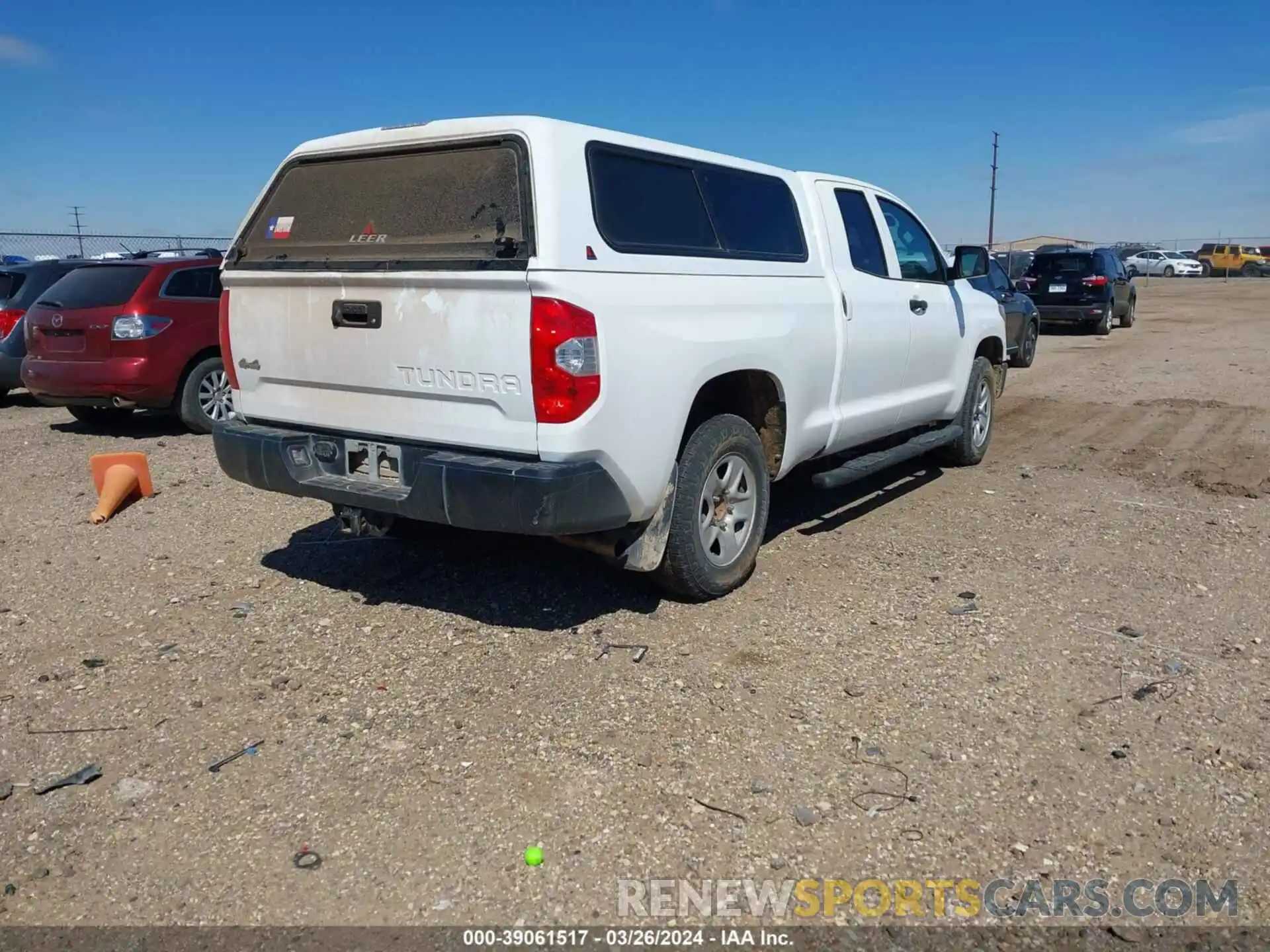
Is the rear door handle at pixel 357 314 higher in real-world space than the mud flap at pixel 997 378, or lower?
higher

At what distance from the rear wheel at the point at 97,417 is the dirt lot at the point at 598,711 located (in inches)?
153

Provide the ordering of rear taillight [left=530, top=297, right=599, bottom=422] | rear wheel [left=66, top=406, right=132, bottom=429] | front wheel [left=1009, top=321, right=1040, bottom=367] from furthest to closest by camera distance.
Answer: front wheel [left=1009, top=321, right=1040, bottom=367]
rear wheel [left=66, top=406, right=132, bottom=429]
rear taillight [left=530, top=297, right=599, bottom=422]

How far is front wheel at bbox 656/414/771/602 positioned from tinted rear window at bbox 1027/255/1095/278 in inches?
686

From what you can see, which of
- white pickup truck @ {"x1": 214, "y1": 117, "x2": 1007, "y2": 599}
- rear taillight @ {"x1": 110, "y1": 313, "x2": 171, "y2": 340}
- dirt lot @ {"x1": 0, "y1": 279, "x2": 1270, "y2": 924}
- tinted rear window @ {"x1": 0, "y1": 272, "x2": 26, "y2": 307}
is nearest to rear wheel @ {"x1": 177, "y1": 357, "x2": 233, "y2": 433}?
rear taillight @ {"x1": 110, "y1": 313, "x2": 171, "y2": 340}

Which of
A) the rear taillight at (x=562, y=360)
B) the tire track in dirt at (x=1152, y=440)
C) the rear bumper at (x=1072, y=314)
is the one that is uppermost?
the rear taillight at (x=562, y=360)

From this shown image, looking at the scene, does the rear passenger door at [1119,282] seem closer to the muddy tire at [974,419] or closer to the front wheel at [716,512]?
the muddy tire at [974,419]

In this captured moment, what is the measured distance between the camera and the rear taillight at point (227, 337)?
4797 millimetres

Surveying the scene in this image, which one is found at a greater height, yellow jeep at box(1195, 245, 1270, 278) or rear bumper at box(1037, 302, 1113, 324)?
yellow jeep at box(1195, 245, 1270, 278)

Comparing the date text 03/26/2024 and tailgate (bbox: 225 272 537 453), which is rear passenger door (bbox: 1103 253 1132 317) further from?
the date text 03/26/2024

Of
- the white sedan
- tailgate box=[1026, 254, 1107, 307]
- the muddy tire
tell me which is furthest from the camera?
the white sedan

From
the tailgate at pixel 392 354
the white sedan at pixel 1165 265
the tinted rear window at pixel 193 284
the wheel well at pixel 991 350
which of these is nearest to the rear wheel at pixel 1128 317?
the wheel well at pixel 991 350

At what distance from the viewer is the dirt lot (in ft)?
9.70

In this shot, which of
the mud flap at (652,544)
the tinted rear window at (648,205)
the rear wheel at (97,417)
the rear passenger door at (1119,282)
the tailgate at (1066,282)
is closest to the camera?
the tinted rear window at (648,205)

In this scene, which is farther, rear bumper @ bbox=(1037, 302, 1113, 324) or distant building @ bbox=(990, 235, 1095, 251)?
distant building @ bbox=(990, 235, 1095, 251)
